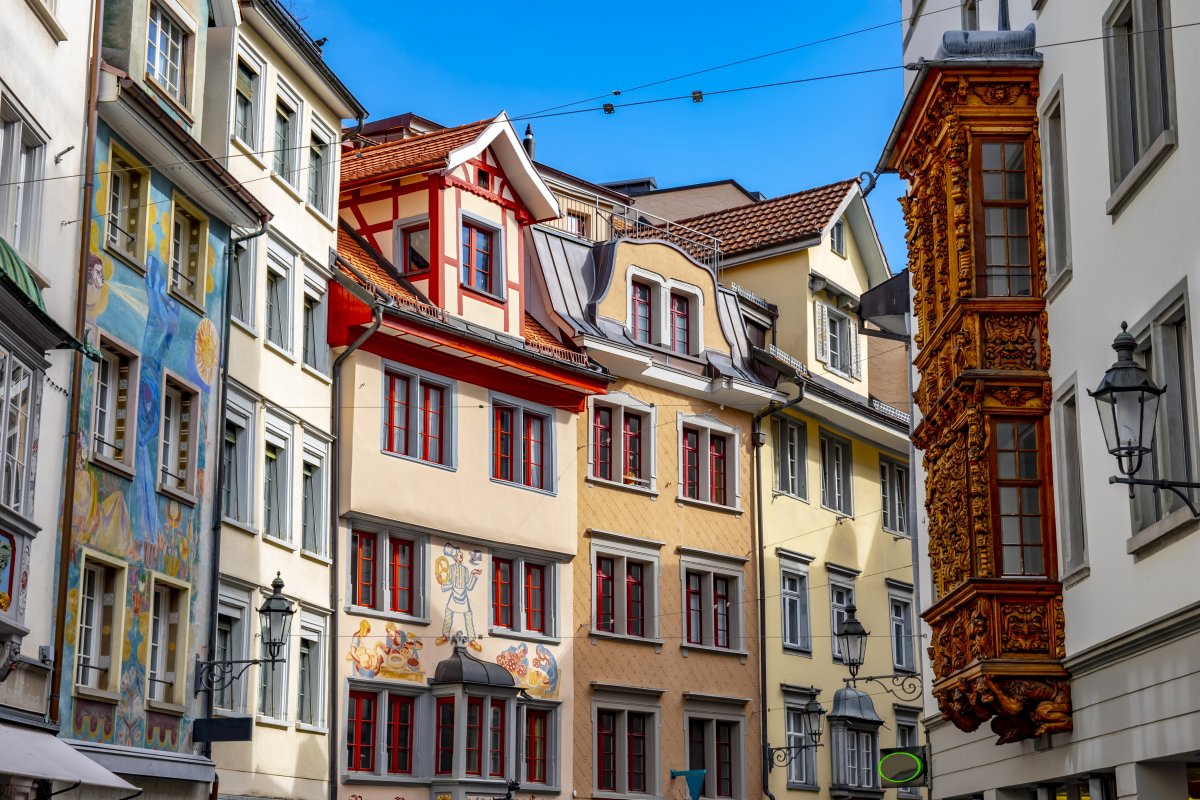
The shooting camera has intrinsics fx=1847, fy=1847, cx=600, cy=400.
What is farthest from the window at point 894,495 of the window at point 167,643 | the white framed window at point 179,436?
the window at point 167,643

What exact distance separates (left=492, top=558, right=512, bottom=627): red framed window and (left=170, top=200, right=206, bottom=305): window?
8836 mm

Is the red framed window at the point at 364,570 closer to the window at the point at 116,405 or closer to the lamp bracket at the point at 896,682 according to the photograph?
the window at the point at 116,405

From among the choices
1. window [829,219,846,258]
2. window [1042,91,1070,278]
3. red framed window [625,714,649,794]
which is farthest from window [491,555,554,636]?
window [1042,91,1070,278]

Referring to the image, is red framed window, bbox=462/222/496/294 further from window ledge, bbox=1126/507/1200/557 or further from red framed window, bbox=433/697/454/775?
window ledge, bbox=1126/507/1200/557

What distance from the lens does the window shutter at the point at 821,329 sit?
132 ft

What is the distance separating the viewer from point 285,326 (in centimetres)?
2772

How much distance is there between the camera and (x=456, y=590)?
3062cm

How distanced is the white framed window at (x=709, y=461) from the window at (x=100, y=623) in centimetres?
1549

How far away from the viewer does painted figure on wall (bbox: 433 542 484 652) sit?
99.7ft

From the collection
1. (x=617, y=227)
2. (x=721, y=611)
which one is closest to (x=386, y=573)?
(x=721, y=611)

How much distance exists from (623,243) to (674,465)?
4423 mm

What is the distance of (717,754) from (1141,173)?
22408 mm

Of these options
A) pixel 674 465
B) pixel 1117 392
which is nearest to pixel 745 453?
pixel 674 465

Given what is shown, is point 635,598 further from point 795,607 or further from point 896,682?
point 896,682
